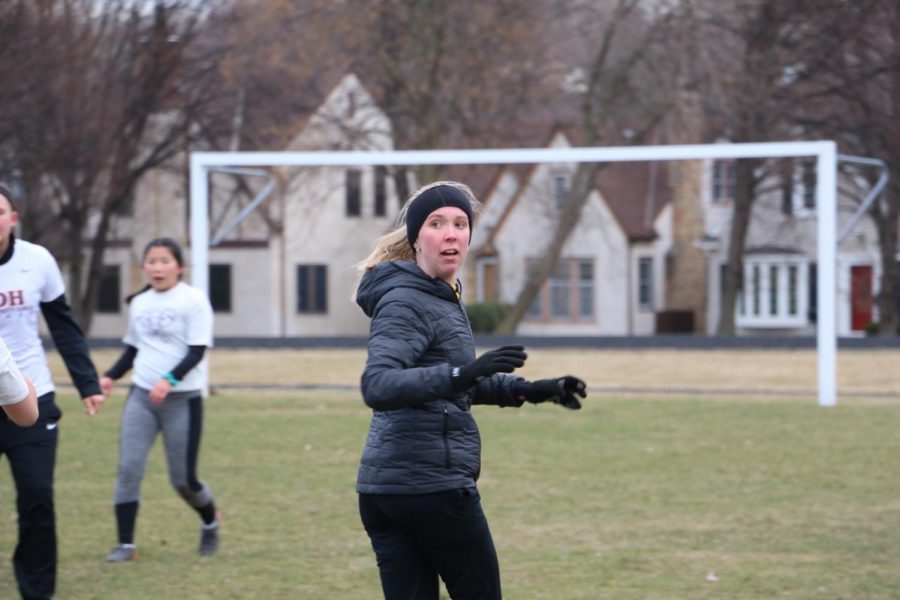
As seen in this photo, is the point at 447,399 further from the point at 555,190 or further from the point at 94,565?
the point at 555,190

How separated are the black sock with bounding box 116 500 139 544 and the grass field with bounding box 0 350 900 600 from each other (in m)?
0.16

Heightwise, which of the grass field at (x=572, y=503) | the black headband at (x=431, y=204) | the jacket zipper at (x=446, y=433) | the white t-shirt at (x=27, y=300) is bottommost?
the grass field at (x=572, y=503)

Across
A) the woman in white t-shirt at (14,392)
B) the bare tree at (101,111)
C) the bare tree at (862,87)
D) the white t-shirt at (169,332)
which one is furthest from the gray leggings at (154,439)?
the bare tree at (862,87)

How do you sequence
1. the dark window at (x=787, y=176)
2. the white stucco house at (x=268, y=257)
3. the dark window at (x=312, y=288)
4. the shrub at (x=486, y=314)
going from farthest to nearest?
the dark window at (x=312, y=288), the white stucco house at (x=268, y=257), the shrub at (x=486, y=314), the dark window at (x=787, y=176)

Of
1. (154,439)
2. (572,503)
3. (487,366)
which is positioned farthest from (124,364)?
(487,366)

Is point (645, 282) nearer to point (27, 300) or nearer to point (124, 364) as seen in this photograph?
point (124, 364)

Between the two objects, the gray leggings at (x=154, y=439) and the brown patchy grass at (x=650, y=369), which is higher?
the gray leggings at (x=154, y=439)

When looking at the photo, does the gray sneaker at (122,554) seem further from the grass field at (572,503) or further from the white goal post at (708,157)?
the white goal post at (708,157)

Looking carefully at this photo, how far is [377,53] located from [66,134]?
750 centimetres

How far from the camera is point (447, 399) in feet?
13.2

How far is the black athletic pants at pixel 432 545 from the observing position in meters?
4.07

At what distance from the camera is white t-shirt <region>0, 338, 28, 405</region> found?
3816 millimetres

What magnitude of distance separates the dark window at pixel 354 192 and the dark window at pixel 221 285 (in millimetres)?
6231

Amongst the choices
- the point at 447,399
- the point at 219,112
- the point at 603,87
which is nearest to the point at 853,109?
the point at 603,87
